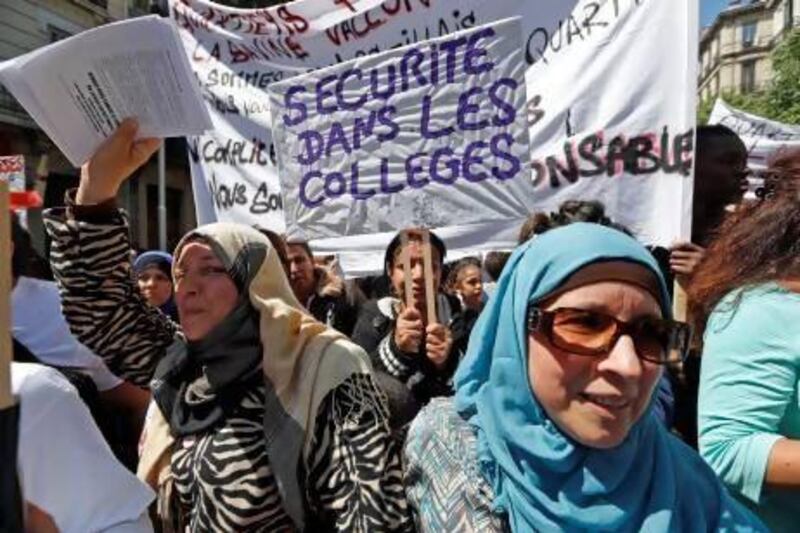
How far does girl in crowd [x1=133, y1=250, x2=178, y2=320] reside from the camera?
4492 millimetres

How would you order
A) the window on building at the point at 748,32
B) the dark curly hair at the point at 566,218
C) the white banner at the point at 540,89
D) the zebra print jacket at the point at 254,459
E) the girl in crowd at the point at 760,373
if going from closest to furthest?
the girl in crowd at the point at 760,373, the zebra print jacket at the point at 254,459, the dark curly hair at the point at 566,218, the white banner at the point at 540,89, the window on building at the point at 748,32

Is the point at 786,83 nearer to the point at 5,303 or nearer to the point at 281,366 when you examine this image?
the point at 281,366

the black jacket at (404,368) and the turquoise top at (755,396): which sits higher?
the turquoise top at (755,396)

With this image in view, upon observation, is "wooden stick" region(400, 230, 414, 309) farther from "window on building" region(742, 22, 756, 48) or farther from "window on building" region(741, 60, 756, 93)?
"window on building" region(742, 22, 756, 48)

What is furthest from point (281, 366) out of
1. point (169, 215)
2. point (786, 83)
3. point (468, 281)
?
point (169, 215)

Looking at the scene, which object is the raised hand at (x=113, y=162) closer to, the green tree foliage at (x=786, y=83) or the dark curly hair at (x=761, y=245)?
the dark curly hair at (x=761, y=245)

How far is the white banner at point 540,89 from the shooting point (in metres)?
3.29

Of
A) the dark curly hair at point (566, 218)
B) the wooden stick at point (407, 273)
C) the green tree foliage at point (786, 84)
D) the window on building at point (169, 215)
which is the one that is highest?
the green tree foliage at point (786, 84)

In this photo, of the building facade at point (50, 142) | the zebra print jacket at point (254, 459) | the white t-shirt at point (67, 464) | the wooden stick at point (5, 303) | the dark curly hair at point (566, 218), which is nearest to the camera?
the wooden stick at point (5, 303)

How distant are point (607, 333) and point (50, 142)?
55.5 ft

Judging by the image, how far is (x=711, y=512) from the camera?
154 cm

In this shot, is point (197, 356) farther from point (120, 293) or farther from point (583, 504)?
point (583, 504)

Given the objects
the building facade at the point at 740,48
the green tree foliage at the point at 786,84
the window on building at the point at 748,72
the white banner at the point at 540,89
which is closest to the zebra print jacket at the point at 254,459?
the white banner at the point at 540,89

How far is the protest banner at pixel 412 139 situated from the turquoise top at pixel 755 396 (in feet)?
4.61
